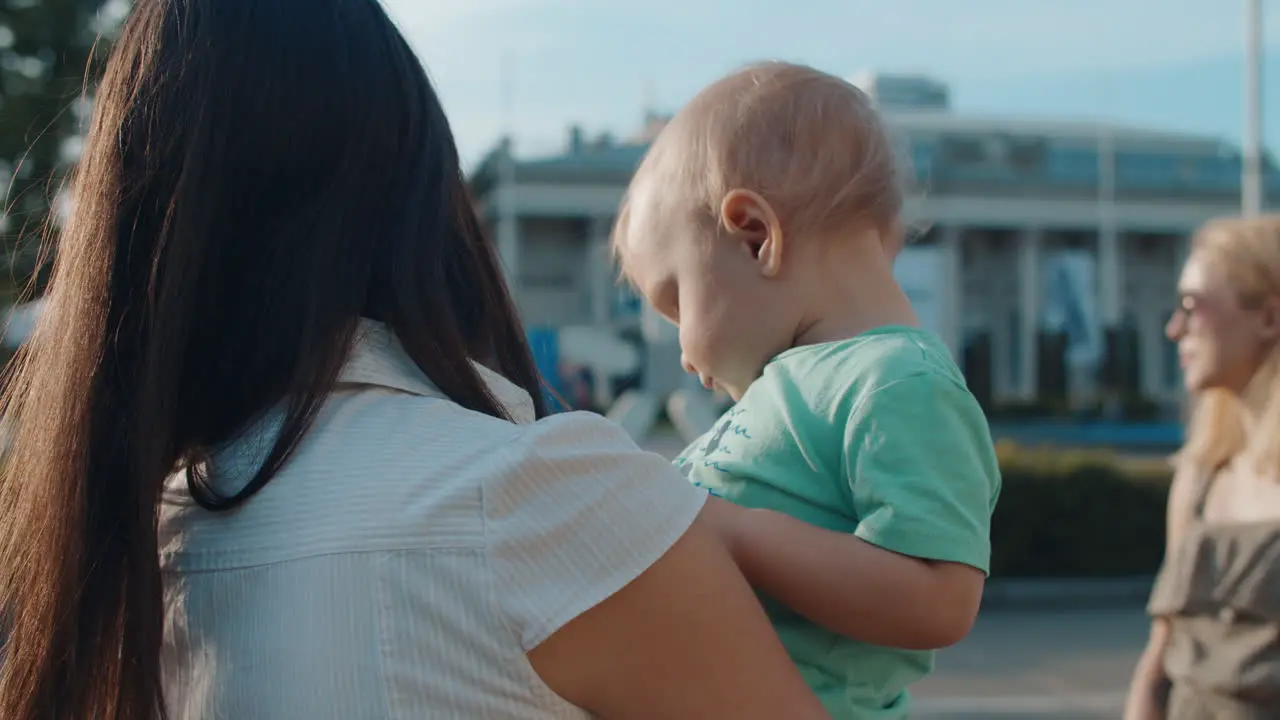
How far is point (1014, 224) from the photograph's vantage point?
54.0 meters

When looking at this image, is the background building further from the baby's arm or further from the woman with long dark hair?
the woman with long dark hair

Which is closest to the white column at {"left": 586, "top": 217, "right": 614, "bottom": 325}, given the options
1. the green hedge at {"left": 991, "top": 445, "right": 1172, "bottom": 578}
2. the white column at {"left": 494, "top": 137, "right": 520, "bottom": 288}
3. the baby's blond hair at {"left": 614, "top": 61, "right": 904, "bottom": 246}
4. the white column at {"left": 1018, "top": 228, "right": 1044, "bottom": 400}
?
the white column at {"left": 494, "top": 137, "right": 520, "bottom": 288}

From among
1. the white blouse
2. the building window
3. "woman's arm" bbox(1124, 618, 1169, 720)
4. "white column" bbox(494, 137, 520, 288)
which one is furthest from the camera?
the building window

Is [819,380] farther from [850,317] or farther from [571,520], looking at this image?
[571,520]

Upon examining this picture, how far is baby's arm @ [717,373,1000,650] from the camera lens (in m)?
1.29

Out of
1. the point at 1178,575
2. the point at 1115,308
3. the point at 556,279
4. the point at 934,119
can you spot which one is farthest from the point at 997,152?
the point at 1178,575

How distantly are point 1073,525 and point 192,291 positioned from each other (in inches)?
400

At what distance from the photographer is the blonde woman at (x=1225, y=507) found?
242 centimetres

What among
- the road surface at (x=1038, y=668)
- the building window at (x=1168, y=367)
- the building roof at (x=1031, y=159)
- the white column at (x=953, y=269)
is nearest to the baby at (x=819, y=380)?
the road surface at (x=1038, y=668)

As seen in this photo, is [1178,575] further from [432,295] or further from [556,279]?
[556,279]

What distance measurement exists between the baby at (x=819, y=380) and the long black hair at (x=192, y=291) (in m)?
0.42

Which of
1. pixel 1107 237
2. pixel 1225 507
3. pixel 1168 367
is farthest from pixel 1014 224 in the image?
pixel 1225 507

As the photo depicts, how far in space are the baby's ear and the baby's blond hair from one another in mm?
16

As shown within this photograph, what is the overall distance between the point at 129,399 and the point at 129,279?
4.2 inches
